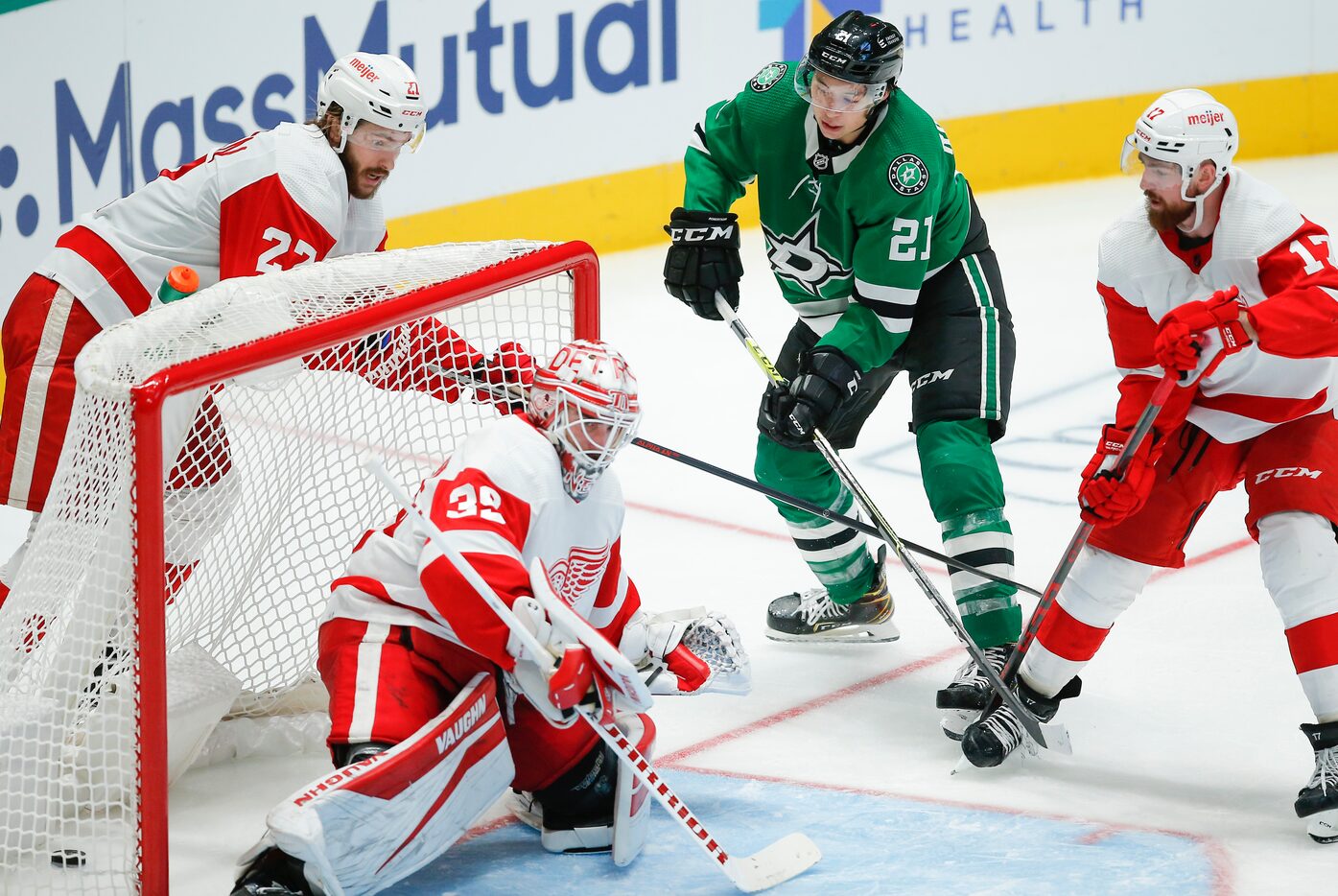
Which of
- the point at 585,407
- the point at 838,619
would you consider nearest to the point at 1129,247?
the point at 585,407

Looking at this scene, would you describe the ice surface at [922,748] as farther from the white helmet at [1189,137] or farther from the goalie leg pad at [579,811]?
the white helmet at [1189,137]

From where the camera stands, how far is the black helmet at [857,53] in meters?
3.04

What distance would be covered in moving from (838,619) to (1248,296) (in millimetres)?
1235

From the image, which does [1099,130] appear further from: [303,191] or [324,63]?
[303,191]

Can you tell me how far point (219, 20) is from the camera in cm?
533

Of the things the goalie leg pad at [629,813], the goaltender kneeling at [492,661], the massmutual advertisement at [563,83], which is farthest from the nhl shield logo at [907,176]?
the massmutual advertisement at [563,83]

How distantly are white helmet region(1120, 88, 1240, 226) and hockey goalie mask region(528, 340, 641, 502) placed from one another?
0.88m

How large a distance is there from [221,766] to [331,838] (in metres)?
0.81

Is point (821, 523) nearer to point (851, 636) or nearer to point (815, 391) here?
point (851, 636)

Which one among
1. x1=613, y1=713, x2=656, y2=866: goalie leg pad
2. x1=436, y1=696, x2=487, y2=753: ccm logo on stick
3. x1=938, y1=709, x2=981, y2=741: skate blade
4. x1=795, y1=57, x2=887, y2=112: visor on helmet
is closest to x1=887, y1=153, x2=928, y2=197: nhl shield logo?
x1=795, y1=57, x2=887, y2=112: visor on helmet

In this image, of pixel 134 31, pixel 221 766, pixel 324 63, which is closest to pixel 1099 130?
pixel 324 63

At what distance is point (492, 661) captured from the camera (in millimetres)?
2584

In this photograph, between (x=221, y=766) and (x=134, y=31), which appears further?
(x=134, y=31)

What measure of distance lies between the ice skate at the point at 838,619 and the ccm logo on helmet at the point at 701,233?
78 centimetres
